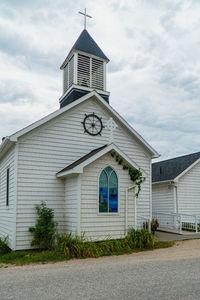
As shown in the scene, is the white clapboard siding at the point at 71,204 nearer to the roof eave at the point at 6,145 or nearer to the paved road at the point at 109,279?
the paved road at the point at 109,279

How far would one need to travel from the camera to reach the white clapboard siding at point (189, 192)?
19.5m

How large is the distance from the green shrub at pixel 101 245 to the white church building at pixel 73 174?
533mm

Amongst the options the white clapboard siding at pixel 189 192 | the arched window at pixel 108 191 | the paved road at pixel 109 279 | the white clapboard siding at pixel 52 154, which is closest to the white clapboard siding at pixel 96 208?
the arched window at pixel 108 191

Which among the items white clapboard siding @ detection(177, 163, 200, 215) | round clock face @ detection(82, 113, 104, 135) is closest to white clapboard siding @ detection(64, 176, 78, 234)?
round clock face @ detection(82, 113, 104, 135)

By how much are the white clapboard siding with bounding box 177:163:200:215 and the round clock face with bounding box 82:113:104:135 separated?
812 centimetres

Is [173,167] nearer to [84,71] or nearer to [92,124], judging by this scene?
[92,124]

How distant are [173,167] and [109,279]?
1514 cm

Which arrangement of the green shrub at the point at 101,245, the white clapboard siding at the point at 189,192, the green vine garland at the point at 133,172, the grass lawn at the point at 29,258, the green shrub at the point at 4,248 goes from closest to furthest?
1. the grass lawn at the point at 29,258
2. the green shrub at the point at 101,245
3. the green shrub at the point at 4,248
4. the green vine garland at the point at 133,172
5. the white clapboard siding at the point at 189,192

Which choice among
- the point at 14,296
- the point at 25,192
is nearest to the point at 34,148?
the point at 25,192

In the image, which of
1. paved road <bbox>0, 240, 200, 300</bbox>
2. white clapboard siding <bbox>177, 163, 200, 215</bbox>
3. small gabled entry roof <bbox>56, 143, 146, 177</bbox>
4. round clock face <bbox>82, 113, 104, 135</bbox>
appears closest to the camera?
paved road <bbox>0, 240, 200, 300</bbox>

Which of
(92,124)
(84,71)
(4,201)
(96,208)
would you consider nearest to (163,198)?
(92,124)

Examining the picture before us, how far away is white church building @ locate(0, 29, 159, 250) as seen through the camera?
458 inches

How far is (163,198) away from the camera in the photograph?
20422mm

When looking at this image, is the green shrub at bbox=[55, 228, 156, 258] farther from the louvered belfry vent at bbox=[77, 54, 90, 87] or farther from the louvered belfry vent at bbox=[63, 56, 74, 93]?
the louvered belfry vent at bbox=[63, 56, 74, 93]
